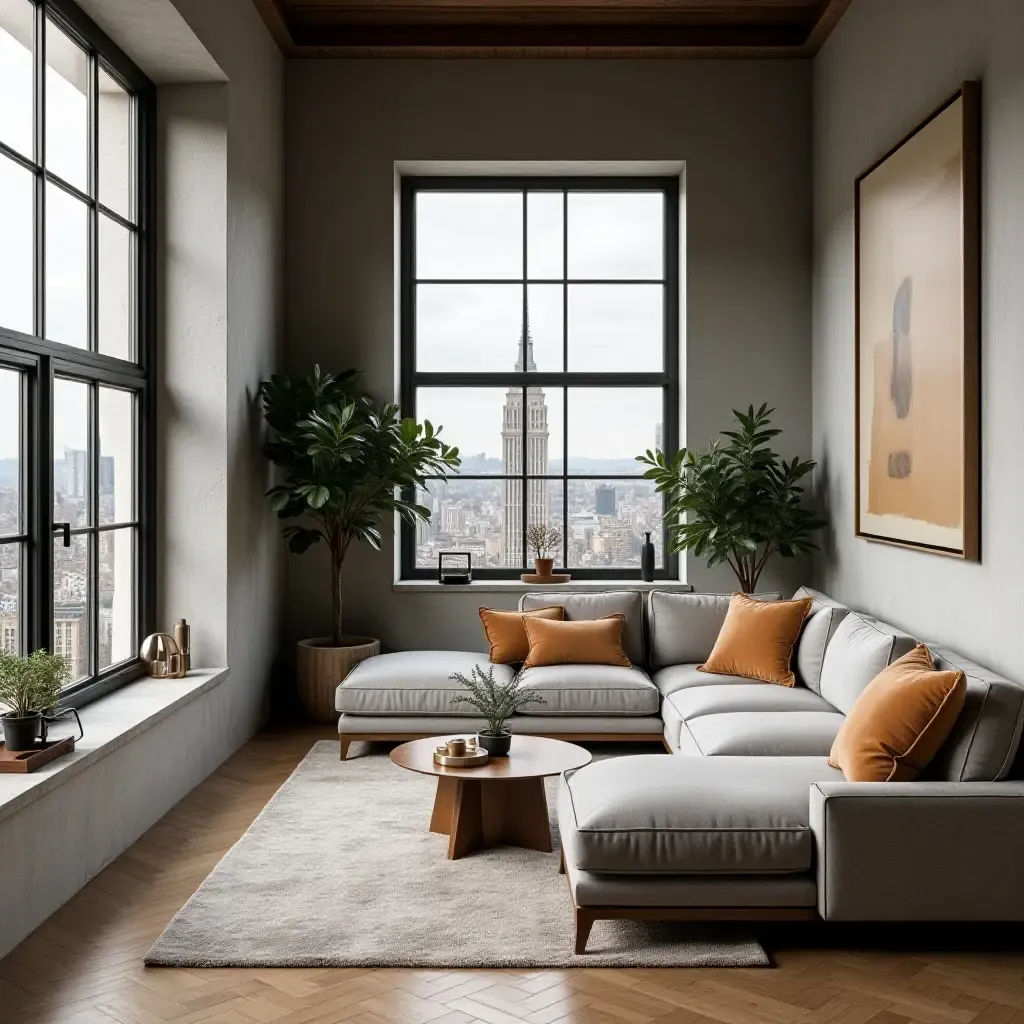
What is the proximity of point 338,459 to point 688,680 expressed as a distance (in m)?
2.23

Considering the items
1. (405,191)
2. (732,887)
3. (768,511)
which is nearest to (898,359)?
(768,511)

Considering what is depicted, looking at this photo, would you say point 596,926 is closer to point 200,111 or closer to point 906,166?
point 906,166

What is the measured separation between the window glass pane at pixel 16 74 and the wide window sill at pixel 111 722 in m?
2.13

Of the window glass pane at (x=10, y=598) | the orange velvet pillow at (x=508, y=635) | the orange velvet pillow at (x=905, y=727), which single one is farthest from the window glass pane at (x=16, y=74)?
the orange velvet pillow at (x=905, y=727)

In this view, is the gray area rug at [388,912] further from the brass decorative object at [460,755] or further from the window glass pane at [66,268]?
the window glass pane at [66,268]

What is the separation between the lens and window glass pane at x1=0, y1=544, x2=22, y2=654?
396 cm

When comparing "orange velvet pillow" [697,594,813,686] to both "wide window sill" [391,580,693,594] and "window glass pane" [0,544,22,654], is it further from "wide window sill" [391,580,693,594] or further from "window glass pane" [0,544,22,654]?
"window glass pane" [0,544,22,654]

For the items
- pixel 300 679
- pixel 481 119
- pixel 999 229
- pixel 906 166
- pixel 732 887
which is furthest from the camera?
pixel 481 119

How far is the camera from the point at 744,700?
5.01m

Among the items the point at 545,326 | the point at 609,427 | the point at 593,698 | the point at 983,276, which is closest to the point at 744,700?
the point at 593,698

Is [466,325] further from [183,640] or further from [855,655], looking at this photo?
[855,655]

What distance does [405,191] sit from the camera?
7281mm

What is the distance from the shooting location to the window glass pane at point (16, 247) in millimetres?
3967

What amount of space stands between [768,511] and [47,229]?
4074 millimetres
